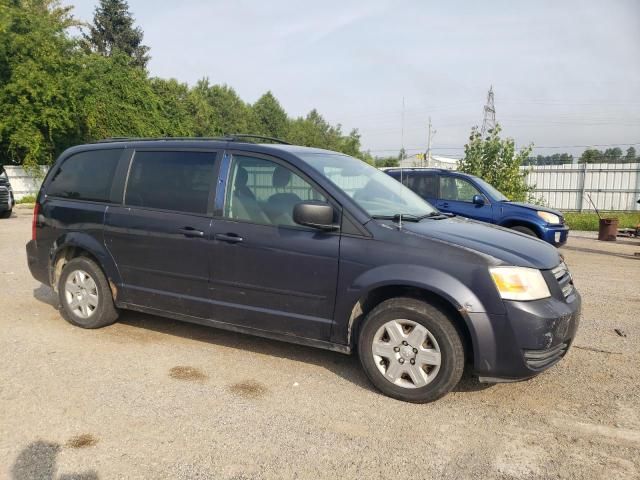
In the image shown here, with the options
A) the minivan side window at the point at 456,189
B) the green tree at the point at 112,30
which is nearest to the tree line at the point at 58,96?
the green tree at the point at 112,30

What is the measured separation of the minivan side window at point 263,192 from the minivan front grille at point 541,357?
1796 millimetres

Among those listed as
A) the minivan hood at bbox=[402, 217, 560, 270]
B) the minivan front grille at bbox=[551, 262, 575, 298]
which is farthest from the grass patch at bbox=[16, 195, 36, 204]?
the minivan front grille at bbox=[551, 262, 575, 298]

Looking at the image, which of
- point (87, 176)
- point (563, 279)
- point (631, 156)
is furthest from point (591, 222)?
point (87, 176)

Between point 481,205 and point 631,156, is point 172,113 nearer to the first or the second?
point 631,156

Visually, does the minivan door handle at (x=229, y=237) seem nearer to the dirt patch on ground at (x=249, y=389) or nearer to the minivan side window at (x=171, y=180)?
the minivan side window at (x=171, y=180)

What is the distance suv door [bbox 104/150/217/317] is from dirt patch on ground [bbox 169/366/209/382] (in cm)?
48

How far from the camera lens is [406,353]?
359 cm

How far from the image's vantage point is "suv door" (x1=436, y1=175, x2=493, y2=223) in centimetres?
964

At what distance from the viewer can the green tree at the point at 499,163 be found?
15.7m

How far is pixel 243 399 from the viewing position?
11.9ft

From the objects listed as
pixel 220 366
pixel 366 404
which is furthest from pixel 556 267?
pixel 220 366

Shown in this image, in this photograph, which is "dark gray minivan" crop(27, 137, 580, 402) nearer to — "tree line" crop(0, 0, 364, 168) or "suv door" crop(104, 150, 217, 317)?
"suv door" crop(104, 150, 217, 317)

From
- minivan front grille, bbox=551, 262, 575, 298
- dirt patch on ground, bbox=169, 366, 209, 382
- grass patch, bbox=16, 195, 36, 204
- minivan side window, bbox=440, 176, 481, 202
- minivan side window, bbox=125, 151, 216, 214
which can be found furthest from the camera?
grass patch, bbox=16, 195, 36, 204

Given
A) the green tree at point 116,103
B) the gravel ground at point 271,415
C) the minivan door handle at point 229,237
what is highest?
the green tree at point 116,103
